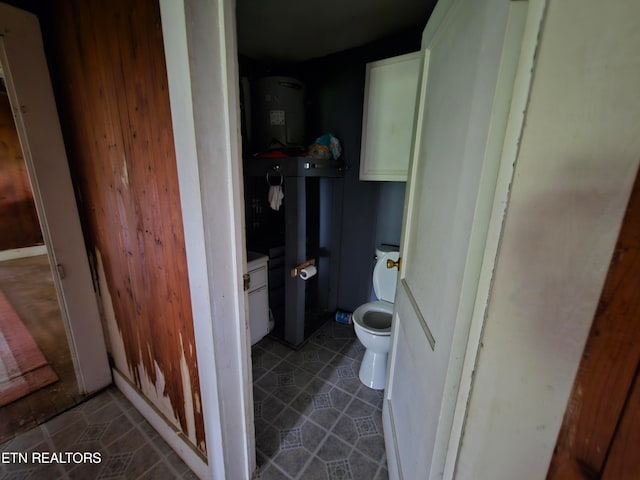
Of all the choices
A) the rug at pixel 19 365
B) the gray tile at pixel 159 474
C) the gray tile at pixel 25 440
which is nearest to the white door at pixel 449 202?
the gray tile at pixel 159 474

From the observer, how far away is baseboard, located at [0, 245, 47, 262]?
3723 millimetres

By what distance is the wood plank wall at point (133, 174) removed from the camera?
0.76 metres

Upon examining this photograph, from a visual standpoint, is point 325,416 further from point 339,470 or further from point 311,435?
point 339,470

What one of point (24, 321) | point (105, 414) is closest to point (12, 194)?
point (24, 321)

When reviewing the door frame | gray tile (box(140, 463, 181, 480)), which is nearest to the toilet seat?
gray tile (box(140, 463, 181, 480))

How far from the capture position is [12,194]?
366cm

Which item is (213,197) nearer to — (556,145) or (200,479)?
(556,145)

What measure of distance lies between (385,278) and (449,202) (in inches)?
51.8

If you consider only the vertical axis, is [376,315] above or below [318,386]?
above

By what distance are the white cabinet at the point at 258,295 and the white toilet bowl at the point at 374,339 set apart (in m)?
0.72

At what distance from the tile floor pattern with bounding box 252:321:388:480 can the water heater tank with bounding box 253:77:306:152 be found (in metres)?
1.68

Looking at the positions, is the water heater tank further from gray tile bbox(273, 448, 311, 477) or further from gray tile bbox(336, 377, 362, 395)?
gray tile bbox(273, 448, 311, 477)

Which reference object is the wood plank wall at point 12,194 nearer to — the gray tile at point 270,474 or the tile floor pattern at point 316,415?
the tile floor pattern at point 316,415

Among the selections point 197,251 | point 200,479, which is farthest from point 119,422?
point 197,251
